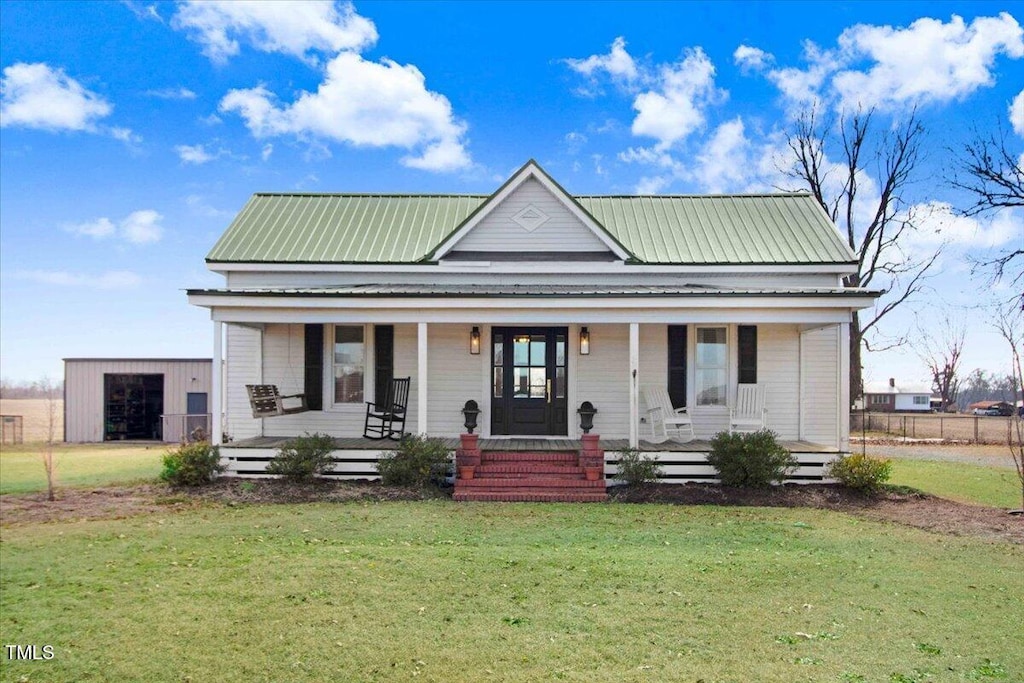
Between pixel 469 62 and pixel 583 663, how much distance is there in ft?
59.8

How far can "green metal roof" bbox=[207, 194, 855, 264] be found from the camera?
14.4 m

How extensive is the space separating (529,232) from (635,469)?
5.33m

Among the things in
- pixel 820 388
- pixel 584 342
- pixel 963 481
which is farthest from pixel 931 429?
pixel 584 342

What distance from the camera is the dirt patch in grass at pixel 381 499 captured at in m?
10.1

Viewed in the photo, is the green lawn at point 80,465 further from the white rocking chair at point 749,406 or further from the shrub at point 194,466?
the white rocking chair at point 749,406

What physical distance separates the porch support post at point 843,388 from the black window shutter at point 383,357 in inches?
341

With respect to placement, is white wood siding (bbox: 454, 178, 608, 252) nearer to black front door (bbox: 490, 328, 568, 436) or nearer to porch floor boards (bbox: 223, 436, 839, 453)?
black front door (bbox: 490, 328, 568, 436)

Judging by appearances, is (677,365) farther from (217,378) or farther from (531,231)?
(217,378)

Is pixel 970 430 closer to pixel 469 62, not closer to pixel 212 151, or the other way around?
pixel 469 62

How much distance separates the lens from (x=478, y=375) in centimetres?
1380

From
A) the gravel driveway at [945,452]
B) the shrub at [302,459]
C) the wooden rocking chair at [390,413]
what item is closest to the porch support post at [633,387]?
the wooden rocking chair at [390,413]

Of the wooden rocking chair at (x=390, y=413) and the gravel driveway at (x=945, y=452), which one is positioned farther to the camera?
the gravel driveway at (x=945, y=452)

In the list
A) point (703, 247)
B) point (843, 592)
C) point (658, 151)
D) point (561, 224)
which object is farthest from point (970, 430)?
point (843, 592)

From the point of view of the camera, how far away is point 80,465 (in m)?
16.2
